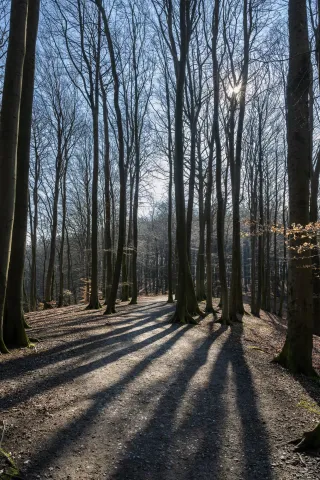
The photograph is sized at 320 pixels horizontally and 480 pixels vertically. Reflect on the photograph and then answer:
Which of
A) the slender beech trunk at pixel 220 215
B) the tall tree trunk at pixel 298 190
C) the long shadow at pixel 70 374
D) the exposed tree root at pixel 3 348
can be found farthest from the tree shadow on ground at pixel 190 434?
the slender beech trunk at pixel 220 215

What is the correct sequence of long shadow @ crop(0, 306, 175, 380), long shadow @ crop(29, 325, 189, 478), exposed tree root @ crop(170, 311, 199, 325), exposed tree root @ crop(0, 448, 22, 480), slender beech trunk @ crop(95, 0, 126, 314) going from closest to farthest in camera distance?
1. exposed tree root @ crop(0, 448, 22, 480)
2. long shadow @ crop(29, 325, 189, 478)
3. long shadow @ crop(0, 306, 175, 380)
4. exposed tree root @ crop(170, 311, 199, 325)
5. slender beech trunk @ crop(95, 0, 126, 314)

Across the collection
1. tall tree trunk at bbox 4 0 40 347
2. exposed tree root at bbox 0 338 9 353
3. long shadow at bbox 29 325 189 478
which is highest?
tall tree trunk at bbox 4 0 40 347

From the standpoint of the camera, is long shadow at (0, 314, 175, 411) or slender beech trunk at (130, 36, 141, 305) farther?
slender beech trunk at (130, 36, 141, 305)

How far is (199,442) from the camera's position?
11.3ft

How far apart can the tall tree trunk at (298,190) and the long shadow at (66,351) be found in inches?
143

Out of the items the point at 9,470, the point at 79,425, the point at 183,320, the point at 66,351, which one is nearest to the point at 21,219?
the point at 66,351

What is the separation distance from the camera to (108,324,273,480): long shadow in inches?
114

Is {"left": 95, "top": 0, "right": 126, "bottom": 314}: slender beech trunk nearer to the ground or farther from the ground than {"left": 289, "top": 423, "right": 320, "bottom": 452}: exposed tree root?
farther from the ground

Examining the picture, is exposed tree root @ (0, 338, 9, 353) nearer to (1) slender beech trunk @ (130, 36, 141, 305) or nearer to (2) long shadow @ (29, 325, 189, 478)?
(2) long shadow @ (29, 325, 189, 478)

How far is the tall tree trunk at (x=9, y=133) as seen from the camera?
545 centimetres

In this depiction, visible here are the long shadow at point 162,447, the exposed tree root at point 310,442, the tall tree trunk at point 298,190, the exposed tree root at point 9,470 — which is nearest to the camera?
the exposed tree root at point 9,470

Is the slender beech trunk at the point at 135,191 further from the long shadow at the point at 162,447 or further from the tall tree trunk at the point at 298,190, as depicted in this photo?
the long shadow at the point at 162,447

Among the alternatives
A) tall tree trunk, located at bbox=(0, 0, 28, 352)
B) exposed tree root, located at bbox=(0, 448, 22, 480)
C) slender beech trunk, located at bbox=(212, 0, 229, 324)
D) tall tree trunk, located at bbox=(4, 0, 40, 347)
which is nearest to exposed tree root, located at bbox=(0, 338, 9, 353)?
tall tree trunk, located at bbox=(0, 0, 28, 352)

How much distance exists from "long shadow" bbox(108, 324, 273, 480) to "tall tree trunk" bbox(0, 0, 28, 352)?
3.26m
